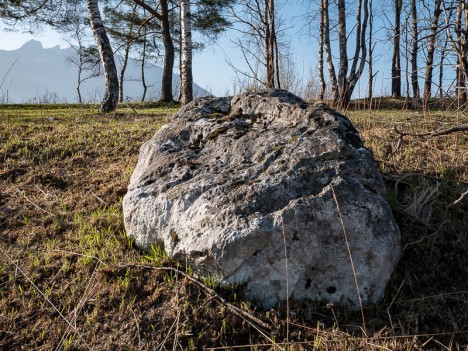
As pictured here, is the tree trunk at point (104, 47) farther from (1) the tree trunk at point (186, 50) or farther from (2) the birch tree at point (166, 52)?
(2) the birch tree at point (166, 52)

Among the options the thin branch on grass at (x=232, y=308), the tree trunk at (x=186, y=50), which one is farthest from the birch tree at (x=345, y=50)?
the thin branch on grass at (x=232, y=308)

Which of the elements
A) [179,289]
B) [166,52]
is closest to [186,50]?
[166,52]

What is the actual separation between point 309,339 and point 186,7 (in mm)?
9894

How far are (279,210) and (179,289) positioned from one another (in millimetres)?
757

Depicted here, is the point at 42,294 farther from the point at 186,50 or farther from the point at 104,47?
the point at 186,50

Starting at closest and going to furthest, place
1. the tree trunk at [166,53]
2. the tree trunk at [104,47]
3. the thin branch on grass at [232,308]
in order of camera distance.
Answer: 1. the thin branch on grass at [232,308]
2. the tree trunk at [104,47]
3. the tree trunk at [166,53]

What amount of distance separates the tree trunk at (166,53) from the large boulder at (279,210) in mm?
10278

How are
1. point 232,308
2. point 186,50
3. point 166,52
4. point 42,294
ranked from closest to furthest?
point 232,308, point 42,294, point 186,50, point 166,52

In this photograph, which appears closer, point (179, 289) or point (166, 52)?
point (179, 289)

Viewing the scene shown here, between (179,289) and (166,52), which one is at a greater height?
(166,52)

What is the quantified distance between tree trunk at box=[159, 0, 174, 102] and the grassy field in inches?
374

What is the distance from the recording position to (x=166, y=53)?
43.4 feet

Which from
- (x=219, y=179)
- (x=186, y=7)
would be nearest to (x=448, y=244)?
(x=219, y=179)

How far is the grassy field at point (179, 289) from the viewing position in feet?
6.08
